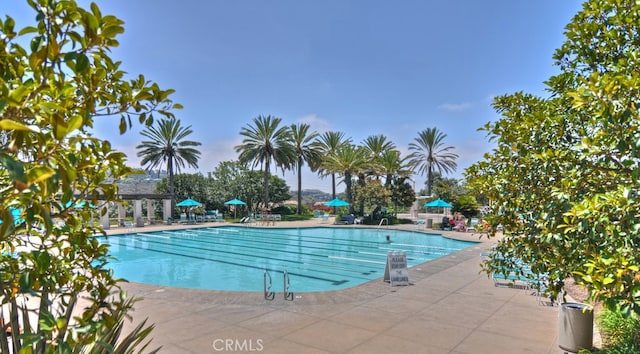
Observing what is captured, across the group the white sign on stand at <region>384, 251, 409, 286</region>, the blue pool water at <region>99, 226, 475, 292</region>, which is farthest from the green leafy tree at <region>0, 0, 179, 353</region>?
the blue pool water at <region>99, 226, 475, 292</region>

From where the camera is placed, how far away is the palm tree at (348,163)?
119 ft

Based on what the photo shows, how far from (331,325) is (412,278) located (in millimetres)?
4899

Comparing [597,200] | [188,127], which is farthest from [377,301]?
[188,127]

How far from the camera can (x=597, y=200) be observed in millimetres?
2584

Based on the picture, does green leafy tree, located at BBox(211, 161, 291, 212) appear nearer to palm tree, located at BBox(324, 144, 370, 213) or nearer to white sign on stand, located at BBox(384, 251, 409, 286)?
palm tree, located at BBox(324, 144, 370, 213)

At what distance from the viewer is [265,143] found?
38281mm

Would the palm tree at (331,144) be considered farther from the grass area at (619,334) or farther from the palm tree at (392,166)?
the grass area at (619,334)

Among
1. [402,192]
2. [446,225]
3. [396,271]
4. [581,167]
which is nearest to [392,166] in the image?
[402,192]

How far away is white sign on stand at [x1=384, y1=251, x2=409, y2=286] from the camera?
10.2m

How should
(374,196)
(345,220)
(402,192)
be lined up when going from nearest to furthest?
1. (374,196)
2. (345,220)
3. (402,192)
